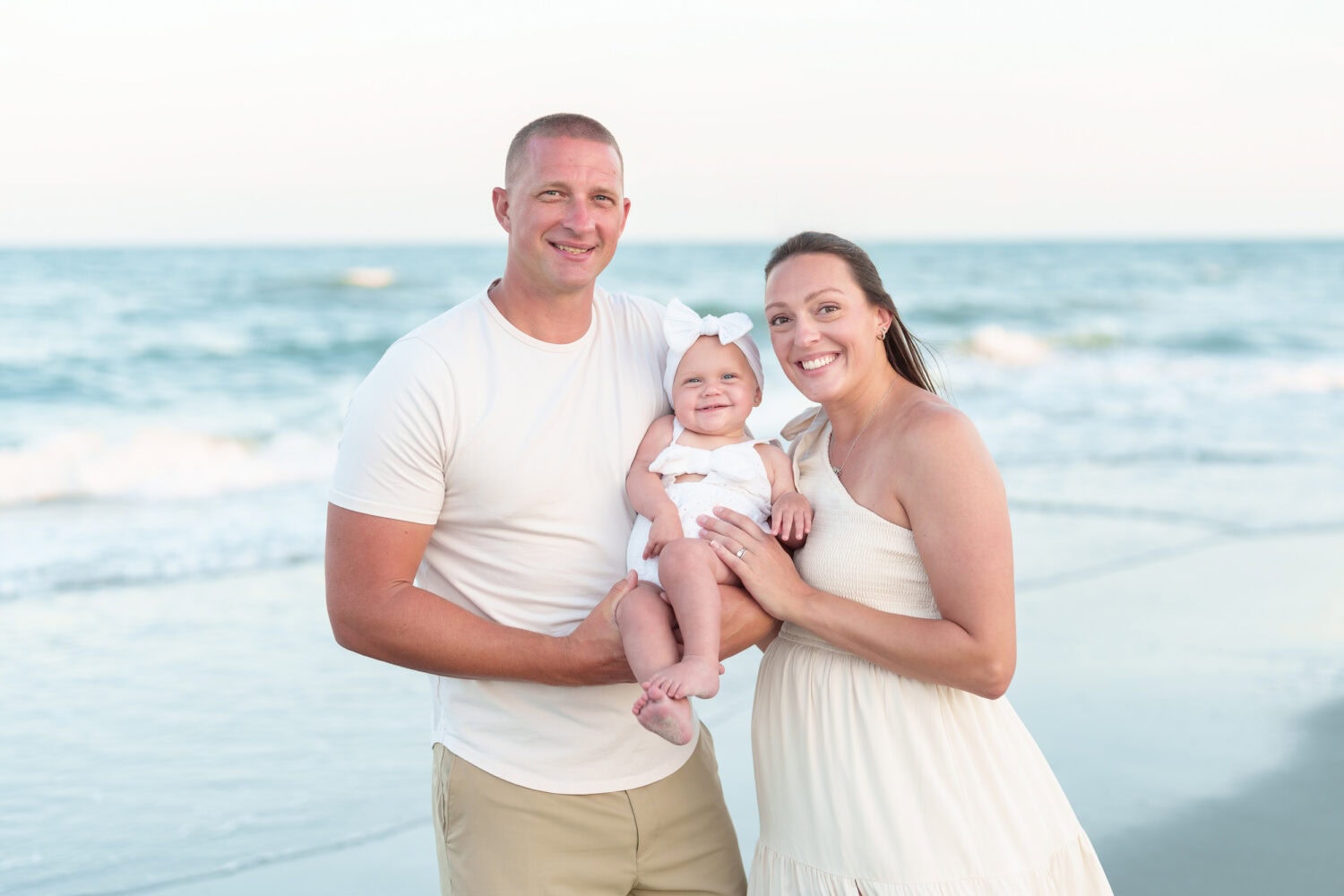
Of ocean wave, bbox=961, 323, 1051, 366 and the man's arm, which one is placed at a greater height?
the man's arm

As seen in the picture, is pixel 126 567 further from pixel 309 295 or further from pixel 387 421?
pixel 309 295

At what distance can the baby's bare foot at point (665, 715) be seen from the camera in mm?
2490

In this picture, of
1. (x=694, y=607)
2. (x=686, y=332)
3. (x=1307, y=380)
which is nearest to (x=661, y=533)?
(x=694, y=607)

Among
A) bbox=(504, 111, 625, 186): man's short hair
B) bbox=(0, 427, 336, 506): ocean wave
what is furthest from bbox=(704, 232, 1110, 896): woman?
bbox=(0, 427, 336, 506): ocean wave

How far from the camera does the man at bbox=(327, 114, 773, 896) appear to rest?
2705 mm

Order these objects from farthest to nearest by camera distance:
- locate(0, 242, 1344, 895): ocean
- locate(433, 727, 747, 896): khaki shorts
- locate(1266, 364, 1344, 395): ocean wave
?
locate(1266, 364, 1344, 395): ocean wave
locate(0, 242, 1344, 895): ocean
locate(433, 727, 747, 896): khaki shorts

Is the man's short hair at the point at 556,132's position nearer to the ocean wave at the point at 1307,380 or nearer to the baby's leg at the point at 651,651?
the baby's leg at the point at 651,651

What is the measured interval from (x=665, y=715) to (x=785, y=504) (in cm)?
67

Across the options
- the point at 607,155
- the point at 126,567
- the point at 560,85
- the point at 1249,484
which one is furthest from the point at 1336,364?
the point at 607,155

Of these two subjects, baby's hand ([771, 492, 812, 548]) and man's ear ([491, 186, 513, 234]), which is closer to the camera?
baby's hand ([771, 492, 812, 548])

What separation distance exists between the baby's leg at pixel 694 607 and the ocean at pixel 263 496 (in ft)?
7.33

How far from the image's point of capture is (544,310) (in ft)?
9.57

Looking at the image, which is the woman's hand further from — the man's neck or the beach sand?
the beach sand

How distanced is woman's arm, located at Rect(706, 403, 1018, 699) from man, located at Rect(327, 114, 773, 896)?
280 mm
